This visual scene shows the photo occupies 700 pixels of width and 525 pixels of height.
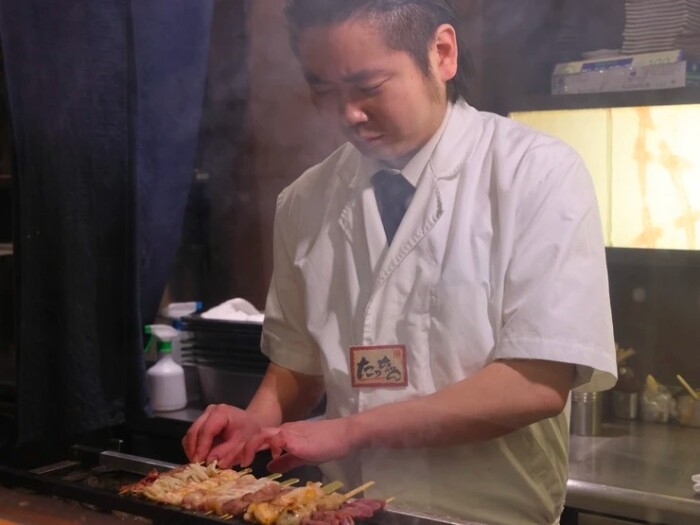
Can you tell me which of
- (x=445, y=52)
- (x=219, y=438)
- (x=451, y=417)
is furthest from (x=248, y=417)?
(x=445, y=52)

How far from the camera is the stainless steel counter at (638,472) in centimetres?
163

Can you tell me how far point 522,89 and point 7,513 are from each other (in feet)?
4.19

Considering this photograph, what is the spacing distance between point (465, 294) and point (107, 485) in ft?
1.98

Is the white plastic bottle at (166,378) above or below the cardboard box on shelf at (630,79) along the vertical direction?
below

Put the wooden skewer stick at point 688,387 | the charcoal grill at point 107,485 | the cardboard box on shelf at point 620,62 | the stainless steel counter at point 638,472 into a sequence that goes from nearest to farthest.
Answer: the charcoal grill at point 107,485
the stainless steel counter at point 638,472
the cardboard box on shelf at point 620,62
the wooden skewer stick at point 688,387

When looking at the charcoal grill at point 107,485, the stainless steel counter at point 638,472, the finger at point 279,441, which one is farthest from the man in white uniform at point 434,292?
the stainless steel counter at point 638,472

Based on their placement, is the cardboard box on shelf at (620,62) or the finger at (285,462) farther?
the cardboard box on shelf at (620,62)

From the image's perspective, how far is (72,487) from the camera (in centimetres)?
126

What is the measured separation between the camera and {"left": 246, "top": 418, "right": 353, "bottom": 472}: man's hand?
1193mm

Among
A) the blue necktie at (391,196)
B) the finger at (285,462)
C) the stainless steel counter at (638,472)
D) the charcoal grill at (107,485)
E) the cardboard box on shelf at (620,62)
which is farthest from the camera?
the cardboard box on shelf at (620,62)

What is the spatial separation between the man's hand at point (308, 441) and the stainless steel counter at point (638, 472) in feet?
2.20

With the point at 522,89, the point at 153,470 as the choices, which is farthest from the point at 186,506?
the point at 522,89

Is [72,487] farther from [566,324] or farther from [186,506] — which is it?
[566,324]

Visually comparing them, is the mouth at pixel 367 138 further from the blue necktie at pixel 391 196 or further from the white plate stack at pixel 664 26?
the white plate stack at pixel 664 26
